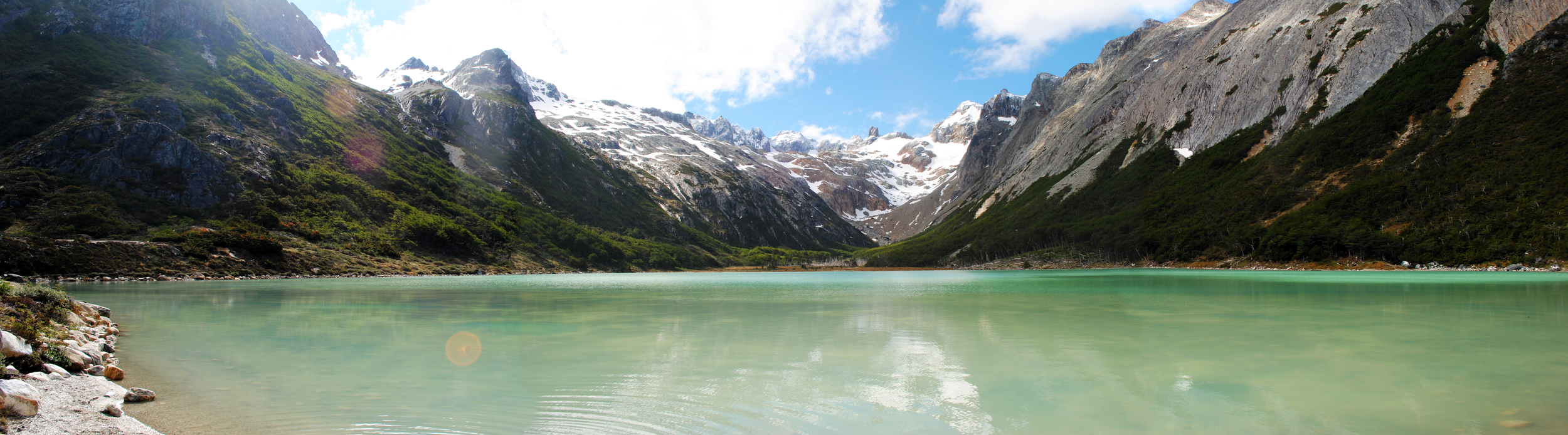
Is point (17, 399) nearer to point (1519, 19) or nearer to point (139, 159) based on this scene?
point (139, 159)

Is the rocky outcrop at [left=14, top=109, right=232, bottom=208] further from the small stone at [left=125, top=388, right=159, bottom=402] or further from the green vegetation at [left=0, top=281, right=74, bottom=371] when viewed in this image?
the small stone at [left=125, top=388, right=159, bottom=402]

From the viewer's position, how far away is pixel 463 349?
17.6 m

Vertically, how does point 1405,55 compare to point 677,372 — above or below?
above

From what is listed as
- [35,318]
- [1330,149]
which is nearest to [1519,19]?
[1330,149]

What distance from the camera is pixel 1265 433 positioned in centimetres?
851

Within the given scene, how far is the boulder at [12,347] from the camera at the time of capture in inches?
437

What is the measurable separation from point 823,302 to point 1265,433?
2886 cm

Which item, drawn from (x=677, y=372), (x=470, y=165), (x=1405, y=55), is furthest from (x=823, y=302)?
(x=470, y=165)

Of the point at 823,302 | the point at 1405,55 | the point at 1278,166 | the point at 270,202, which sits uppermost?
the point at 1405,55

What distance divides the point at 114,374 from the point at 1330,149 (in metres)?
140

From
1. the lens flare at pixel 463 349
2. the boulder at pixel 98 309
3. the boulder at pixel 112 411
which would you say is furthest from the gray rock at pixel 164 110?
the boulder at pixel 112 411

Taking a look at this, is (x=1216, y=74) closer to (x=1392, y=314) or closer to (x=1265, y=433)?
(x=1392, y=314)

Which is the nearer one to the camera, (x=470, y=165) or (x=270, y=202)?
(x=270, y=202)

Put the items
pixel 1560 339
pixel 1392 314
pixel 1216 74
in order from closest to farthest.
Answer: pixel 1560 339 < pixel 1392 314 < pixel 1216 74
